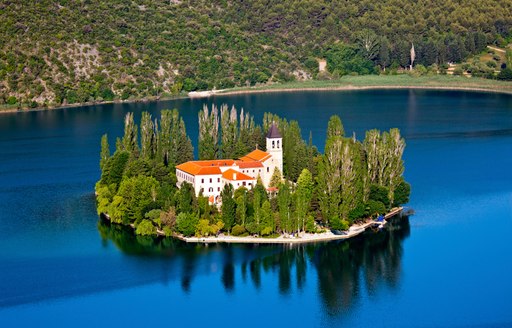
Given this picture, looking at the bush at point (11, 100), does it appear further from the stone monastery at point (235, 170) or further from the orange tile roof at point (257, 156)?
the orange tile roof at point (257, 156)

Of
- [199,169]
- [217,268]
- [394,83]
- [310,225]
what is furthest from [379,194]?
[394,83]

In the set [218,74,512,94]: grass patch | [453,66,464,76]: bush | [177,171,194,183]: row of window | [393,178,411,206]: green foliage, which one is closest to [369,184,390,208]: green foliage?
[393,178,411,206]: green foliage

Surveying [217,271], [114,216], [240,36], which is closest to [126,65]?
[240,36]

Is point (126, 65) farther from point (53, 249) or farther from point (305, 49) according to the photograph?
point (53, 249)

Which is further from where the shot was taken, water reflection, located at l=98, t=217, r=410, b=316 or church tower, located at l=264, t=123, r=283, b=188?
church tower, located at l=264, t=123, r=283, b=188

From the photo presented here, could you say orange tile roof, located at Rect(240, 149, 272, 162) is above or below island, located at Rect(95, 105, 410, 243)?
above

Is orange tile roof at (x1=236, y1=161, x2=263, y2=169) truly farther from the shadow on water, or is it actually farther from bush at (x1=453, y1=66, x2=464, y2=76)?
bush at (x1=453, y1=66, x2=464, y2=76)

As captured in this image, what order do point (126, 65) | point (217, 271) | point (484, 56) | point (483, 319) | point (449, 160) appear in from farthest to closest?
point (484, 56) → point (126, 65) → point (449, 160) → point (217, 271) → point (483, 319)
